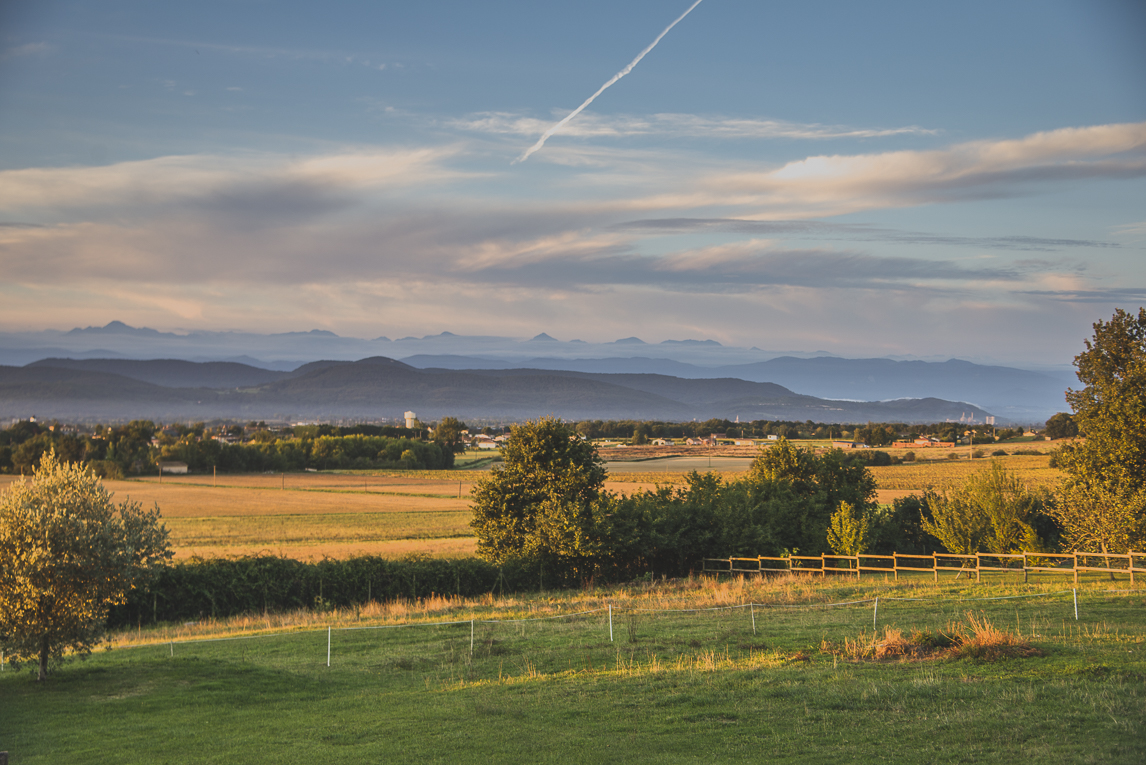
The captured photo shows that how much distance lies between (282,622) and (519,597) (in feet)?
35.7

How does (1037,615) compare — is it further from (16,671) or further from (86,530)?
(16,671)

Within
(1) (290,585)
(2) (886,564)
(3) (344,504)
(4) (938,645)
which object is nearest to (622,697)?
(4) (938,645)

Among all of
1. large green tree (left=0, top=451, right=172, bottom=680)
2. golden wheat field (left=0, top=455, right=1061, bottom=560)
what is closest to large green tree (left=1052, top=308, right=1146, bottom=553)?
golden wheat field (left=0, top=455, right=1061, bottom=560)

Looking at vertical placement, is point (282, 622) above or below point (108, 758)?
below

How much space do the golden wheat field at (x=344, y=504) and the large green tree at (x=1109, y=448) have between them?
16140 mm

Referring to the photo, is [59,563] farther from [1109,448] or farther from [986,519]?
[986,519]

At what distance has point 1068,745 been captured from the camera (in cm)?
1053

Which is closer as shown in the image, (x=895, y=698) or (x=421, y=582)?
(x=895, y=698)

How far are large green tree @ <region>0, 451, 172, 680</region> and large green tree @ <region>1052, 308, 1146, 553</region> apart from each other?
120 feet

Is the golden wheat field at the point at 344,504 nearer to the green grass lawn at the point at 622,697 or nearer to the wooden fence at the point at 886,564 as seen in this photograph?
the wooden fence at the point at 886,564

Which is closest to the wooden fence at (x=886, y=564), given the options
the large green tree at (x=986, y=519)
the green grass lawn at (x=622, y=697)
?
the large green tree at (x=986, y=519)

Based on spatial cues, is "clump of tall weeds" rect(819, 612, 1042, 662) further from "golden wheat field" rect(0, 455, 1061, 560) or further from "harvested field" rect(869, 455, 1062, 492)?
"harvested field" rect(869, 455, 1062, 492)

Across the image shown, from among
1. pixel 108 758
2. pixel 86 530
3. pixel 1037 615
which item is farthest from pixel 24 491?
pixel 1037 615

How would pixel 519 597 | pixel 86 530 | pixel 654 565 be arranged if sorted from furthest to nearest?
pixel 654 565
pixel 519 597
pixel 86 530
